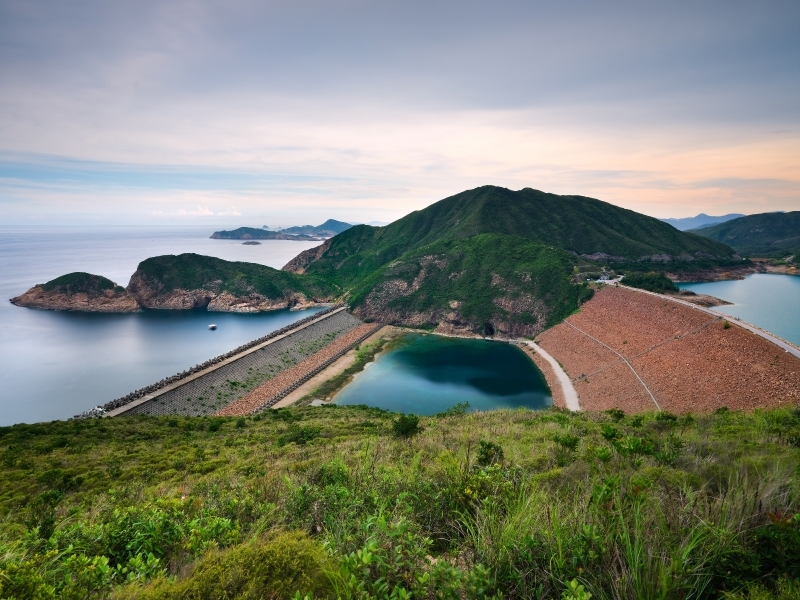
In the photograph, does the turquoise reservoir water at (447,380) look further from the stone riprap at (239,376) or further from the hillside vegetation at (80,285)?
the hillside vegetation at (80,285)

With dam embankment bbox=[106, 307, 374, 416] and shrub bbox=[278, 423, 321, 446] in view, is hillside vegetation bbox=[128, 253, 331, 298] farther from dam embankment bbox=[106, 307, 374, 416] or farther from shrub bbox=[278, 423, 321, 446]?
shrub bbox=[278, 423, 321, 446]

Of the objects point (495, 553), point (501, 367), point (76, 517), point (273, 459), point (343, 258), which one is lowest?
point (501, 367)

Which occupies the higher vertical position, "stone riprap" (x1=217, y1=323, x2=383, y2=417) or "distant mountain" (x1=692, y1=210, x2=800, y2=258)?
"distant mountain" (x1=692, y1=210, x2=800, y2=258)

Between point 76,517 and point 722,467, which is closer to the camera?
point 722,467

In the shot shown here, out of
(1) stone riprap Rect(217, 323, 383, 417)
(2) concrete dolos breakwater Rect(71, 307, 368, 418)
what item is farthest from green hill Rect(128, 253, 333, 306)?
(1) stone riprap Rect(217, 323, 383, 417)

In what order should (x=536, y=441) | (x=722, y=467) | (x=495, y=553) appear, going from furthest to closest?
(x=536, y=441), (x=722, y=467), (x=495, y=553)

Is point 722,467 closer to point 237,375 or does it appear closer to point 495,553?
point 495,553

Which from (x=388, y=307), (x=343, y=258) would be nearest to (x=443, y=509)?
(x=388, y=307)
